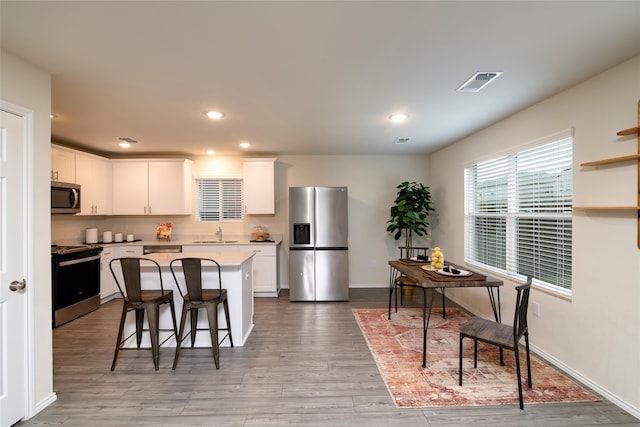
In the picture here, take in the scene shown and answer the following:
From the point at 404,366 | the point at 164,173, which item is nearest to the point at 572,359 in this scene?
the point at 404,366

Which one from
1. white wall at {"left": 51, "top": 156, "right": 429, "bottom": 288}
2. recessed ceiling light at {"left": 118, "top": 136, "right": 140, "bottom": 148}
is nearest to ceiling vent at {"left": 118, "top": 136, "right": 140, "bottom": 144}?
recessed ceiling light at {"left": 118, "top": 136, "right": 140, "bottom": 148}

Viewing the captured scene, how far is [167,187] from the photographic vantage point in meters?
4.88

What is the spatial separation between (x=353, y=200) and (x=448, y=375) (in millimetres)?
3338

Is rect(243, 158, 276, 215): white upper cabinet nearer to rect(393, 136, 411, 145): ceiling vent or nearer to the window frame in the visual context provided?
the window frame

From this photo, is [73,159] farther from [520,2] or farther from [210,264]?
[520,2]

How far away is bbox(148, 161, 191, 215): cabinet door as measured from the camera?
4.87 m

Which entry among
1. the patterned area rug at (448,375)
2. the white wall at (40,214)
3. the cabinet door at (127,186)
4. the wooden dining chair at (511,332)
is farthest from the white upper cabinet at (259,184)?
the wooden dining chair at (511,332)

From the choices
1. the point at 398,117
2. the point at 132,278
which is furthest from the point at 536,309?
the point at 132,278

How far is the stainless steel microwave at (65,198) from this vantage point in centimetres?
359

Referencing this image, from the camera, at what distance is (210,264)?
2.87 meters

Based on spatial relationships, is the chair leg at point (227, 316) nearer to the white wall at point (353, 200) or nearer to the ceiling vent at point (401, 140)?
the white wall at point (353, 200)

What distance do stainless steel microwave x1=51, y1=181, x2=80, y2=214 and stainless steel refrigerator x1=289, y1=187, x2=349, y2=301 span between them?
3.03 metres

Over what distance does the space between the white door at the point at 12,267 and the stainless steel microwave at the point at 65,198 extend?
7.18ft

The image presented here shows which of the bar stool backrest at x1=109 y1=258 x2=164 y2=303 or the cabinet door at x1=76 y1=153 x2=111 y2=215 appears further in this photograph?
the cabinet door at x1=76 y1=153 x2=111 y2=215
